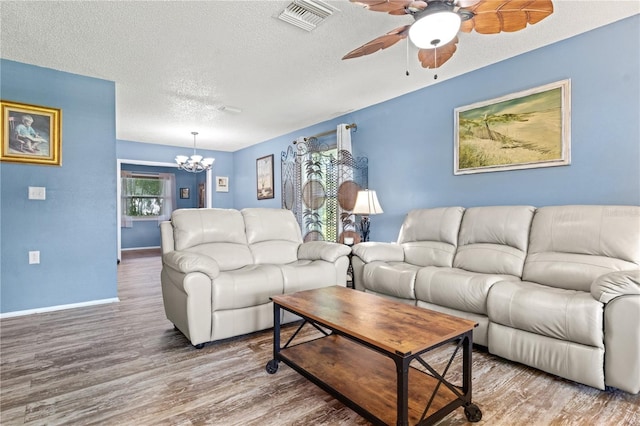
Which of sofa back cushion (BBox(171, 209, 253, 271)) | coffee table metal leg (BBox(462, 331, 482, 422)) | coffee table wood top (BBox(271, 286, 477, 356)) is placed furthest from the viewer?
sofa back cushion (BBox(171, 209, 253, 271))

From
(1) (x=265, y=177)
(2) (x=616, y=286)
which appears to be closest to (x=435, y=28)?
(2) (x=616, y=286)

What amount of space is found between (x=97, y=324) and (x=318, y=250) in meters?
2.14

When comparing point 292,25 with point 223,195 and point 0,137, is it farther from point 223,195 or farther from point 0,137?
point 223,195

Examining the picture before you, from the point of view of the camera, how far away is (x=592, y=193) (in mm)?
2631

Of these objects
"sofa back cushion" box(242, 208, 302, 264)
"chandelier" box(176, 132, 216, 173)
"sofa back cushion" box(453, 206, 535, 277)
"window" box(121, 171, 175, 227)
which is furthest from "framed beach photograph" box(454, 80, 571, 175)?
"window" box(121, 171, 175, 227)

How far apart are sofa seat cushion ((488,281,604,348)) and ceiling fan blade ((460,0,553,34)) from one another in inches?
63.5

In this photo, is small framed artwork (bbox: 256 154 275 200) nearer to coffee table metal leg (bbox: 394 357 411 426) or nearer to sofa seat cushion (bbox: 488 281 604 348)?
sofa seat cushion (bbox: 488 281 604 348)

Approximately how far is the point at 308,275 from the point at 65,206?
279 cm

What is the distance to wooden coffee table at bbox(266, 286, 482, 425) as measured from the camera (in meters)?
1.37

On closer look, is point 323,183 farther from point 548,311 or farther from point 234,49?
point 548,311

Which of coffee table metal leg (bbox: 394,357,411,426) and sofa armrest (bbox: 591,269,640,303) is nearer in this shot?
coffee table metal leg (bbox: 394,357,411,426)

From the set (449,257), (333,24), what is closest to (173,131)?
(333,24)

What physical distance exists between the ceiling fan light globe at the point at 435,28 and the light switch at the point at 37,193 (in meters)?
3.83

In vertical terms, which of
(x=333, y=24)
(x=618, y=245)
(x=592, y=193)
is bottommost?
(x=618, y=245)
